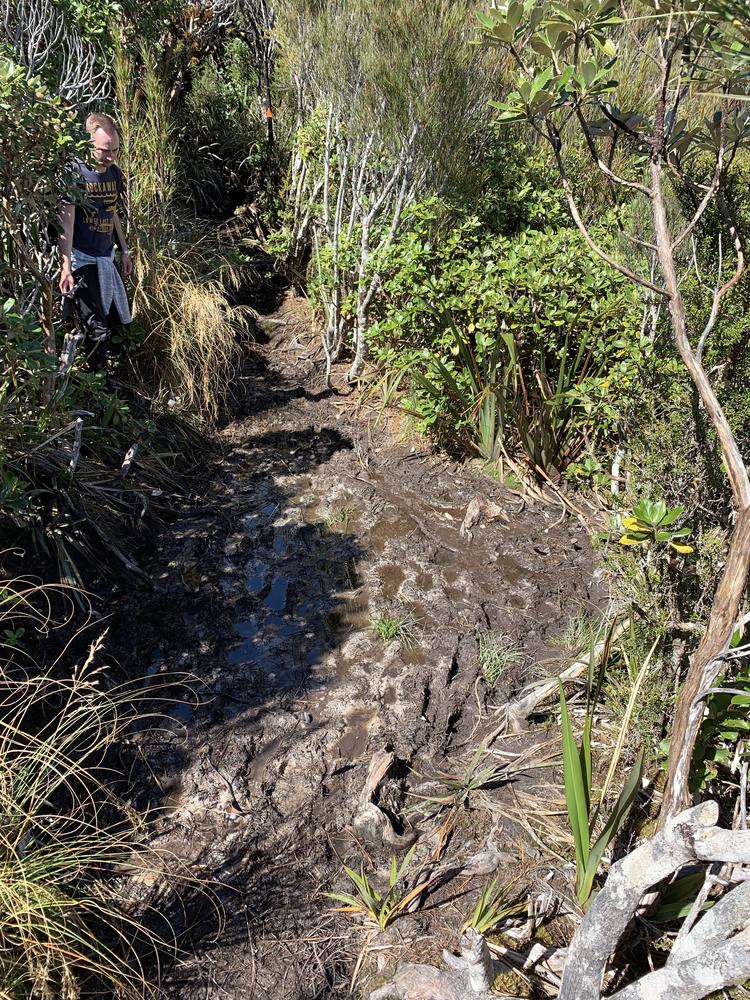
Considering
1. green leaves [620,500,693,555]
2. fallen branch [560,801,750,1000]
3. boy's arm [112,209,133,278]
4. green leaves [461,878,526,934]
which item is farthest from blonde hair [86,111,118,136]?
fallen branch [560,801,750,1000]

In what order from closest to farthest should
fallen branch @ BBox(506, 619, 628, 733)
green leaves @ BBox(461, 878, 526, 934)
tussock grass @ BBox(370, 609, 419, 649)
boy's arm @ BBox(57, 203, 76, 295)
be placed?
green leaves @ BBox(461, 878, 526, 934) < fallen branch @ BBox(506, 619, 628, 733) < tussock grass @ BBox(370, 609, 419, 649) < boy's arm @ BBox(57, 203, 76, 295)

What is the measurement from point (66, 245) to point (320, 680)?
256 centimetres

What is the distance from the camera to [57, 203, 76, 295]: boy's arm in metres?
3.87

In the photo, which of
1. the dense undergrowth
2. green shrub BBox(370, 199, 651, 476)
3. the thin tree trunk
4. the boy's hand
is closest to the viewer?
the thin tree trunk

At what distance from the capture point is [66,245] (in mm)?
3934

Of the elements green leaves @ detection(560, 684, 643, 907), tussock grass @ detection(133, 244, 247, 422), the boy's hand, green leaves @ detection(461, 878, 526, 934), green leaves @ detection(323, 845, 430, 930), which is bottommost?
green leaves @ detection(323, 845, 430, 930)

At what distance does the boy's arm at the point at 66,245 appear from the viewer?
3.87 metres

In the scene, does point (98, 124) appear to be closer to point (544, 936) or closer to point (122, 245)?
point (122, 245)

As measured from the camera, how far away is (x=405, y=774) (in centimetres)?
299

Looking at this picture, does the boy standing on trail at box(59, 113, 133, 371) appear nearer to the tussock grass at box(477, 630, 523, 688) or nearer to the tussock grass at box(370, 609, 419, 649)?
the tussock grass at box(370, 609, 419, 649)

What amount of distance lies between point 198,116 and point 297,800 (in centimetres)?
632

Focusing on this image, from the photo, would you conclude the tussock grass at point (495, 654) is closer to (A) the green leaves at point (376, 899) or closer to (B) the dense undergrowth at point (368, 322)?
(B) the dense undergrowth at point (368, 322)

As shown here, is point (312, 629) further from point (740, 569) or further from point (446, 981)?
point (740, 569)

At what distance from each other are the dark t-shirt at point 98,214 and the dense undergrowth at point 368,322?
7.4 inches
